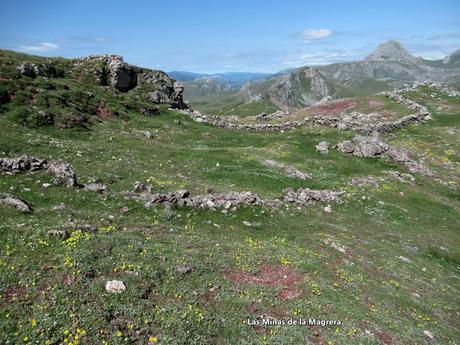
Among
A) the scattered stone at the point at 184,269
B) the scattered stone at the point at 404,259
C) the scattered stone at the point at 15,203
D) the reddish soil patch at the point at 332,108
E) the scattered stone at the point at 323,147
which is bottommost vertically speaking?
the scattered stone at the point at 404,259

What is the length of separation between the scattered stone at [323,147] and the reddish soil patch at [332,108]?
28421mm

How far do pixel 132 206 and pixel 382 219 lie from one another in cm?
2147

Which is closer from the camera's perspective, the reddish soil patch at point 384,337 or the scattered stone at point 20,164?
the reddish soil patch at point 384,337

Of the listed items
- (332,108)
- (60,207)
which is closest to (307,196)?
(60,207)

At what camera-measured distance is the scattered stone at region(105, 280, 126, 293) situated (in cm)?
1494

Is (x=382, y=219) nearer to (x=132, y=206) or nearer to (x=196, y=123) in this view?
(x=132, y=206)

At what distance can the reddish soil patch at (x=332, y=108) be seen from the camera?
255ft

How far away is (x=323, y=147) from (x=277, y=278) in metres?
32.4

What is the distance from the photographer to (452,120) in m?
68.6

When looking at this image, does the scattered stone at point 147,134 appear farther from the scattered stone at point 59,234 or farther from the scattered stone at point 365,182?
the scattered stone at point 59,234

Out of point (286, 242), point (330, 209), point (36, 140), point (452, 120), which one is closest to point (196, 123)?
point (36, 140)

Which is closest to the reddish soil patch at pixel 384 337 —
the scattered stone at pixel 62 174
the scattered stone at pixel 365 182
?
the scattered stone at pixel 62 174

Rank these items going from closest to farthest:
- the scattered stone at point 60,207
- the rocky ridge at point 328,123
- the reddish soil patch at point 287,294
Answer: the reddish soil patch at point 287,294, the scattered stone at point 60,207, the rocky ridge at point 328,123

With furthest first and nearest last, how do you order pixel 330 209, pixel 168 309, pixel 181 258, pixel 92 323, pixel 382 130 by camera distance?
pixel 382 130 < pixel 330 209 < pixel 181 258 < pixel 168 309 < pixel 92 323
